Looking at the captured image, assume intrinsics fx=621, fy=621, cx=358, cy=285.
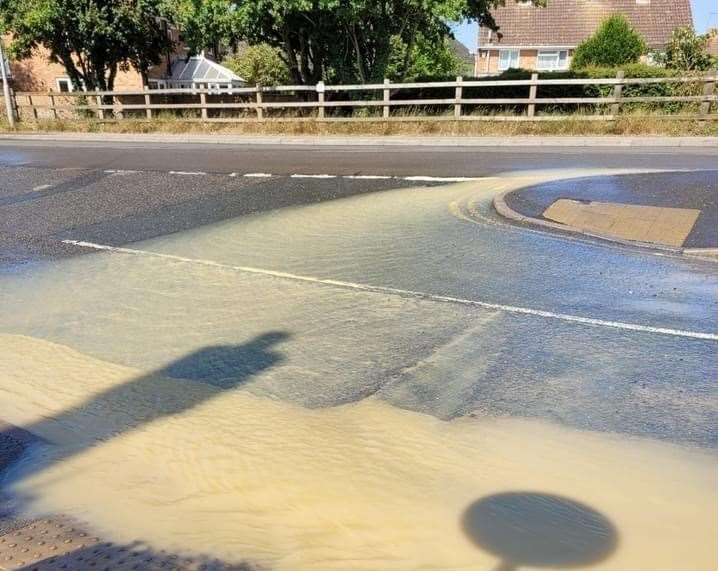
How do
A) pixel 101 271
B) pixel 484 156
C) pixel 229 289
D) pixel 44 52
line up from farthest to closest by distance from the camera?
pixel 44 52
pixel 484 156
pixel 101 271
pixel 229 289

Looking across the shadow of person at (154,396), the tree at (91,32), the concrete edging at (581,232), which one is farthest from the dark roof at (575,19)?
the shadow of person at (154,396)

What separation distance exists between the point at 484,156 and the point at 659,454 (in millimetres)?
12141

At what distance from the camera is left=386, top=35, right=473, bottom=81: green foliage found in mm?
24444

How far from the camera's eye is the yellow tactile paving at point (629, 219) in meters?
7.14

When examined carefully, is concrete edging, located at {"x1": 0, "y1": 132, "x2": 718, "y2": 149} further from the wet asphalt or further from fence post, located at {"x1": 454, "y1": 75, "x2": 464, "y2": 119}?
the wet asphalt

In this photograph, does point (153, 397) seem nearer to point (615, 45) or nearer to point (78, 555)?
point (78, 555)

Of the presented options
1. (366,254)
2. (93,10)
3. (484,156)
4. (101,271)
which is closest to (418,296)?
(366,254)

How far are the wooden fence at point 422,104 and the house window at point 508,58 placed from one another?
2016 centimetres

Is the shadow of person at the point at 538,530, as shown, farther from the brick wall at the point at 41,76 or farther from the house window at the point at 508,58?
the house window at the point at 508,58

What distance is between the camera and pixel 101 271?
261 inches

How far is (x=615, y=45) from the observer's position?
29.5m

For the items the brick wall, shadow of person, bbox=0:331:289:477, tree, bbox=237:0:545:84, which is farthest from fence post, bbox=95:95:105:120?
shadow of person, bbox=0:331:289:477

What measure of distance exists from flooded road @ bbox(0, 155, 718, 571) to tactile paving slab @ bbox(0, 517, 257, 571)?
75 mm

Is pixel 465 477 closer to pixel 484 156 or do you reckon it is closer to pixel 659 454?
pixel 659 454
